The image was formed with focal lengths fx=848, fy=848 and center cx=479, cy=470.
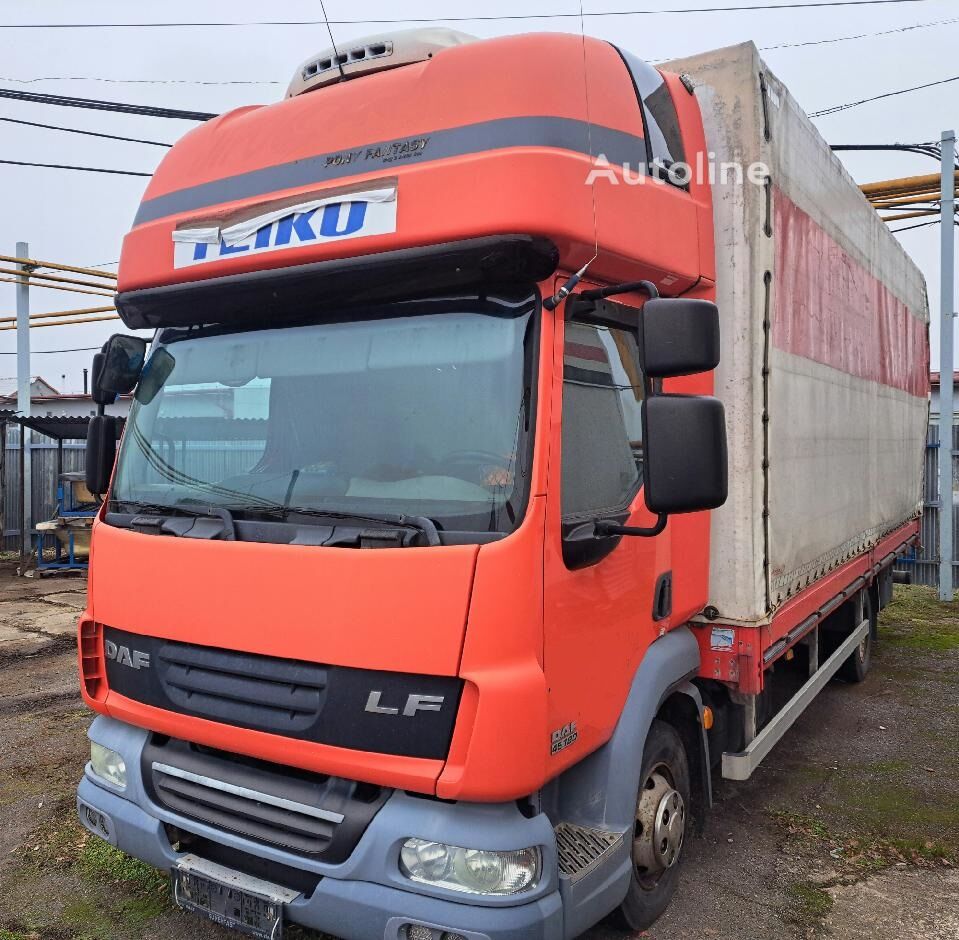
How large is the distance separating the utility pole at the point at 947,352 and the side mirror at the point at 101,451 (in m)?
10.3

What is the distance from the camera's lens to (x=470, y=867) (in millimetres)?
2371

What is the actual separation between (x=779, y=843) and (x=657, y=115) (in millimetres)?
3418

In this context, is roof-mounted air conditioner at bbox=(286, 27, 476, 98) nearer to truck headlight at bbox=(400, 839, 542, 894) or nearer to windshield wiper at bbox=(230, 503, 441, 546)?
windshield wiper at bbox=(230, 503, 441, 546)

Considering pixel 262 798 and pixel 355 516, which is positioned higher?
pixel 355 516

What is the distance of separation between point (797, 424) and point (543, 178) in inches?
79.6

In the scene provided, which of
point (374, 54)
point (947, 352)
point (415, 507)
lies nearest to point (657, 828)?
point (415, 507)

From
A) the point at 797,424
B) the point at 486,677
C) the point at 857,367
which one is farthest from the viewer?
the point at 857,367

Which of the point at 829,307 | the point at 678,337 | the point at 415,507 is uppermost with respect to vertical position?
the point at 829,307

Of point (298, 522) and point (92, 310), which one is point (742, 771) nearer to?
point (298, 522)

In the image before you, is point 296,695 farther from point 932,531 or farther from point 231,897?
point 932,531

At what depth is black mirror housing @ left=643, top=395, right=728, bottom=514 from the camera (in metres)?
2.47

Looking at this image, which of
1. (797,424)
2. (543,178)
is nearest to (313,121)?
(543,178)

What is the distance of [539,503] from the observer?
8.23 ft

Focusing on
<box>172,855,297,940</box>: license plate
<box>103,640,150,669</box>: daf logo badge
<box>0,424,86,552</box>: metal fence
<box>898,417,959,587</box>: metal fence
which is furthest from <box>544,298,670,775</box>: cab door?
<box>0,424,86,552</box>: metal fence
